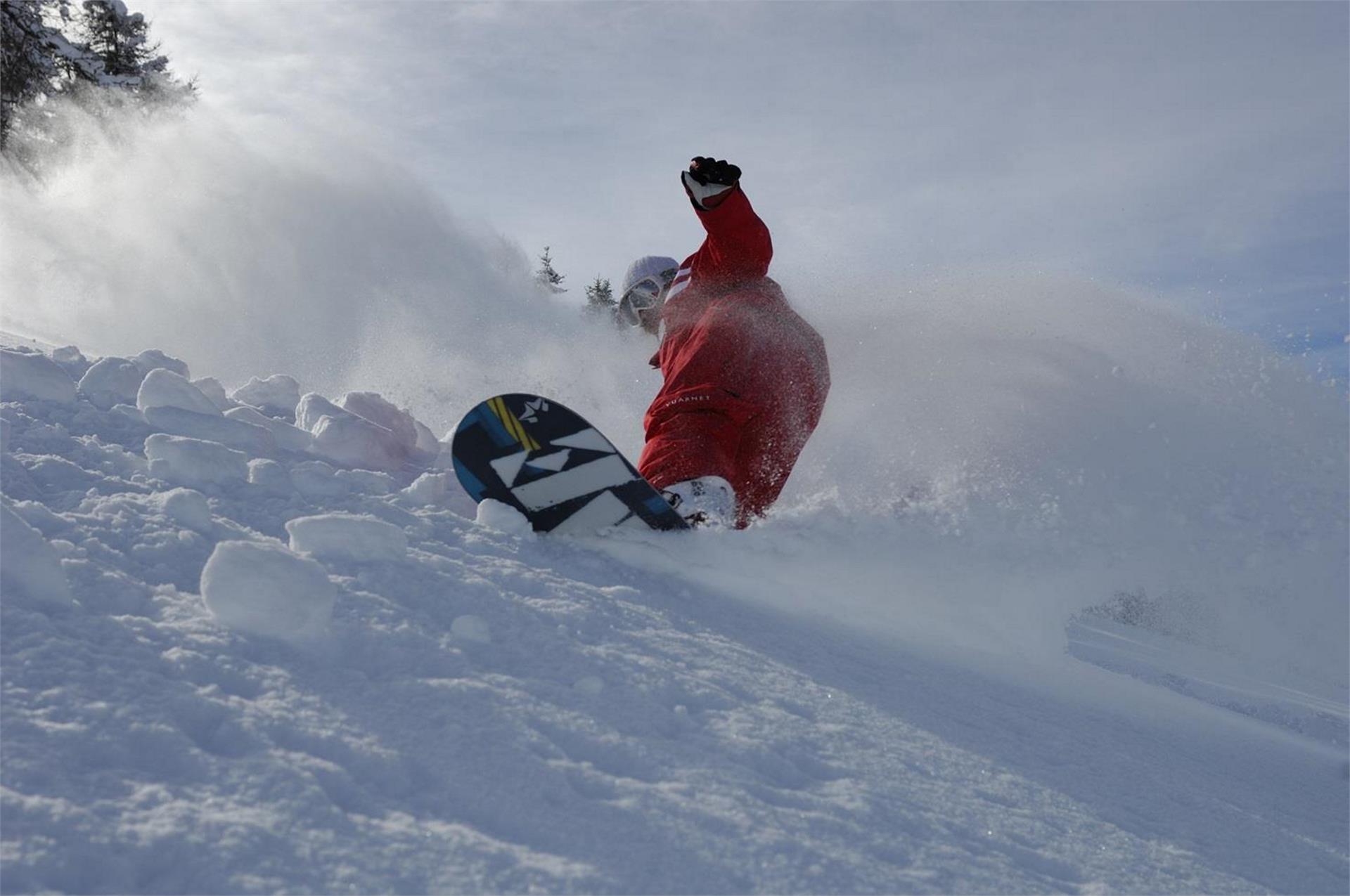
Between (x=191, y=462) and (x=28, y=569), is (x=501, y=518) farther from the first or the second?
(x=28, y=569)

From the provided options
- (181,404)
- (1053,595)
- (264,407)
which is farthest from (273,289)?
(1053,595)

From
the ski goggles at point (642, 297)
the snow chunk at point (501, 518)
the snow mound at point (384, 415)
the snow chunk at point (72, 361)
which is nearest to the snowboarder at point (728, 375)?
the ski goggles at point (642, 297)

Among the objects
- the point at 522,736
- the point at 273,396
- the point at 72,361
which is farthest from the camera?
the point at 273,396

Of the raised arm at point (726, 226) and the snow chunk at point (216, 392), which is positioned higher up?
the raised arm at point (726, 226)

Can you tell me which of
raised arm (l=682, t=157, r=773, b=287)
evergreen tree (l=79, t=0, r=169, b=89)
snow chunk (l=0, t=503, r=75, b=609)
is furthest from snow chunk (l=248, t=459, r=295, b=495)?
evergreen tree (l=79, t=0, r=169, b=89)

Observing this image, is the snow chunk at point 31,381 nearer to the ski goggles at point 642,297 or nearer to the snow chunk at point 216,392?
the snow chunk at point 216,392

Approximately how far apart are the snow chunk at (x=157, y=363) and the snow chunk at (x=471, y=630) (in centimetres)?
201

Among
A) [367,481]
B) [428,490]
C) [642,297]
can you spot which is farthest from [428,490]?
[642,297]

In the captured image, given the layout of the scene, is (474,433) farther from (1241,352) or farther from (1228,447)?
(1241,352)

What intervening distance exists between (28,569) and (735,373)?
6.69ft

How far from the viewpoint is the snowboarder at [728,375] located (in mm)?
2541

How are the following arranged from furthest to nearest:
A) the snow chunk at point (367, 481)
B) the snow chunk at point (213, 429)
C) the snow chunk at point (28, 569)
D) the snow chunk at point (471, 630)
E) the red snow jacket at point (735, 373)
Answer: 1. the red snow jacket at point (735, 373)
2. the snow chunk at point (213, 429)
3. the snow chunk at point (367, 481)
4. the snow chunk at point (471, 630)
5. the snow chunk at point (28, 569)

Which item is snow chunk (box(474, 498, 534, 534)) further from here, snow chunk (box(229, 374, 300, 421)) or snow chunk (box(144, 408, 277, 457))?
snow chunk (box(229, 374, 300, 421))

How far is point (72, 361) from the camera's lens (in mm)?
2848
